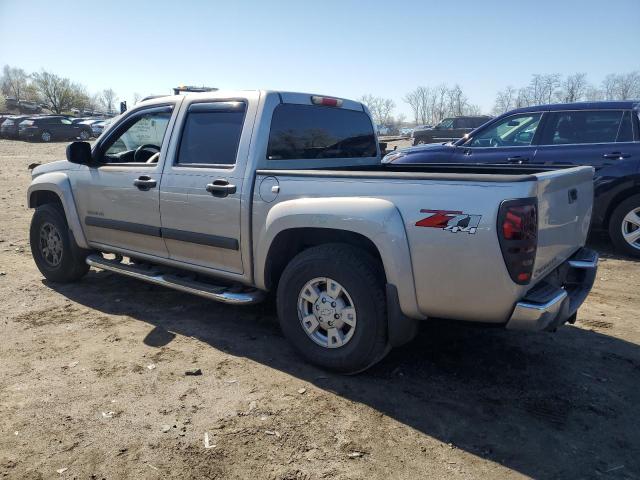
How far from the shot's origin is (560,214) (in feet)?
10.3

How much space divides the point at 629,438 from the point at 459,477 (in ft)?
3.43

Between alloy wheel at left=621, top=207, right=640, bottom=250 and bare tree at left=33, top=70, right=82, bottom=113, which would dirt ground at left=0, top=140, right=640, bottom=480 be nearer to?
alloy wheel at left=621, top=207, right=640, bottom=250

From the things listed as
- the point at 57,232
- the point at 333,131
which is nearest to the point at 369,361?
the point at 333,131

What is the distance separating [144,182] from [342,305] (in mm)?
2118

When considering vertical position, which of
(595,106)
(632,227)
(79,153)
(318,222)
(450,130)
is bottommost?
(632,227)

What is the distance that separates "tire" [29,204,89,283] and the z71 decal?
3.89 meters

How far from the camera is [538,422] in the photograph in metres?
2.95

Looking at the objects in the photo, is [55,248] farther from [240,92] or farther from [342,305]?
[342,305]

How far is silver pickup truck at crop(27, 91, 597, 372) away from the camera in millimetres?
2838

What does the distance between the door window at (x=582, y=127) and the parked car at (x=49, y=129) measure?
31953 millimetres

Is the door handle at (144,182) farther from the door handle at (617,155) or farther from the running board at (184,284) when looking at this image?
the door handle at (617,155)

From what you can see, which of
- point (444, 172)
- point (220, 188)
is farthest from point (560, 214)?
point (220, 188)

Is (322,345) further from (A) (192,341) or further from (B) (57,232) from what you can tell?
(B) (57,232)

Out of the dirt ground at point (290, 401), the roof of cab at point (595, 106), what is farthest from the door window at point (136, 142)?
the roof of cab at point (595, 106)
